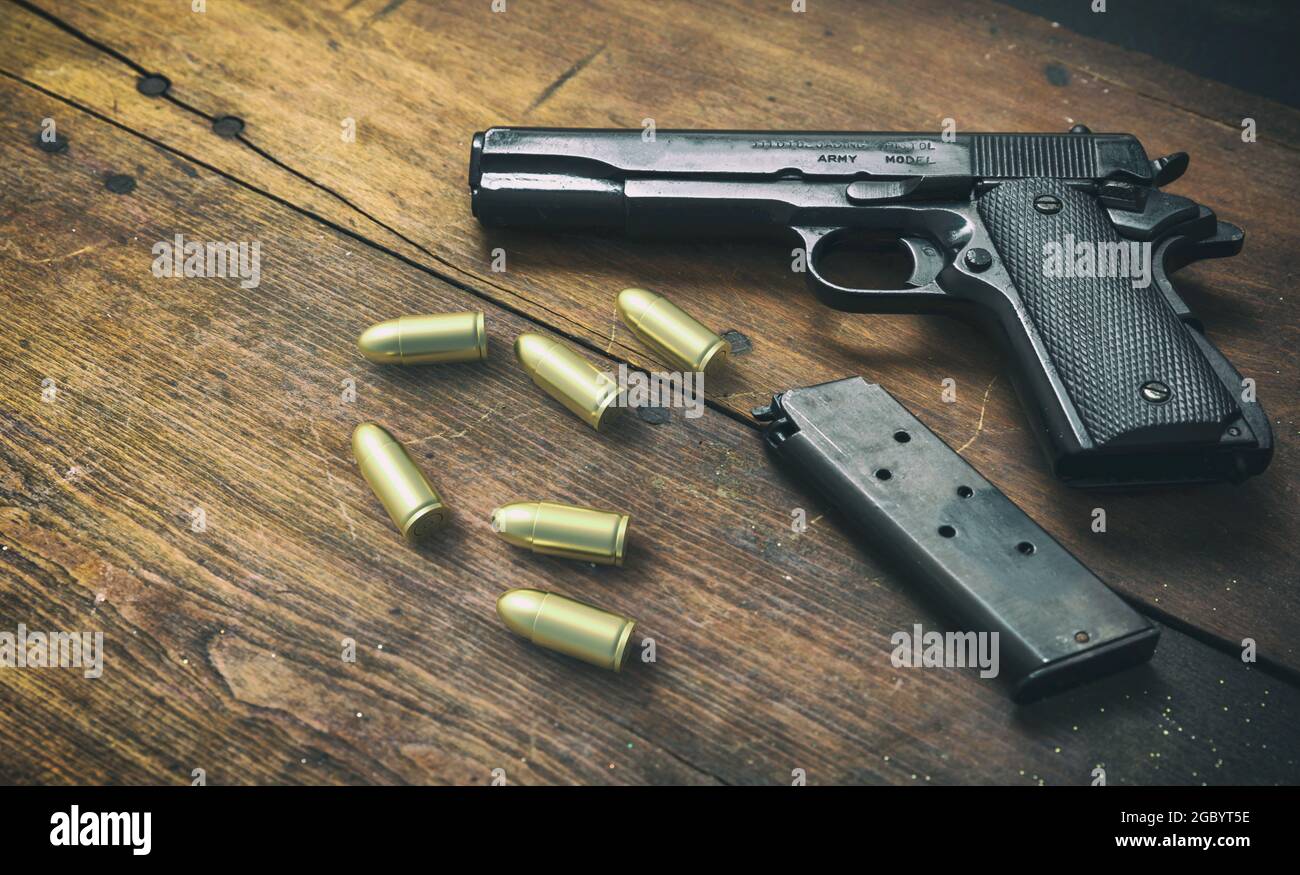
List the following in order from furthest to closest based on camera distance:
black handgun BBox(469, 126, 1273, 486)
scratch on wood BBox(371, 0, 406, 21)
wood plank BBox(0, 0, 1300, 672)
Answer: scratch on wood BBox(371, 0, 406, 21)
wood plank BBox(0, 0, 1300, 672)
black handgun BBox(469, 126, 1273, 486)

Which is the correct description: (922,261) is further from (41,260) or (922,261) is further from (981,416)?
(41,260)

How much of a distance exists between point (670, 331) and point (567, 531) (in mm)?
502

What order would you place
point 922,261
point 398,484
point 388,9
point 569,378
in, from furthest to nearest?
point 388,9 → point 922,261 → point 569,378 → point 398,484

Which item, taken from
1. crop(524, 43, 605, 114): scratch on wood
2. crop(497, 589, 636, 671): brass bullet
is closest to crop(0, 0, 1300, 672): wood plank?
crop(524, 43, 605, 114): scratch on wood

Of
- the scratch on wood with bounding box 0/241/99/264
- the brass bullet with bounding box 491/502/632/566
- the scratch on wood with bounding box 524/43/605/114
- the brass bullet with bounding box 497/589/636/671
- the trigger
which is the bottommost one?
the brass bullet with bounding box 497/589/636/671

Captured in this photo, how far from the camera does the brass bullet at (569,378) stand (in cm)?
195

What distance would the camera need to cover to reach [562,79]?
252cm

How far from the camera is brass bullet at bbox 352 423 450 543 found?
5.92ft

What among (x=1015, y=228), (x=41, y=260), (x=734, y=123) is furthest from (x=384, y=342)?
(x=1015, y=228)

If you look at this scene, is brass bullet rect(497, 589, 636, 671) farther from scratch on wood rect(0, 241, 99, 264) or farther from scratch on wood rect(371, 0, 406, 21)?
scratch on wood rect(371, 0, 406, 21)

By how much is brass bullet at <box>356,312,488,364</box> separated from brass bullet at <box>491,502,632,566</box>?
39 cm

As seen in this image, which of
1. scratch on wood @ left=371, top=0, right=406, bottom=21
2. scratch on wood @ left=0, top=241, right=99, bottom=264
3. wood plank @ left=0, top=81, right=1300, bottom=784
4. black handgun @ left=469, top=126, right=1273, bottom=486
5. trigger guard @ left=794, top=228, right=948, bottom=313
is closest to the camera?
wood plank @ left=0, top=81, right=1300, bottom=784

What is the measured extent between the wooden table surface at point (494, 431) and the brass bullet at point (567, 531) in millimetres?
Result: 37
